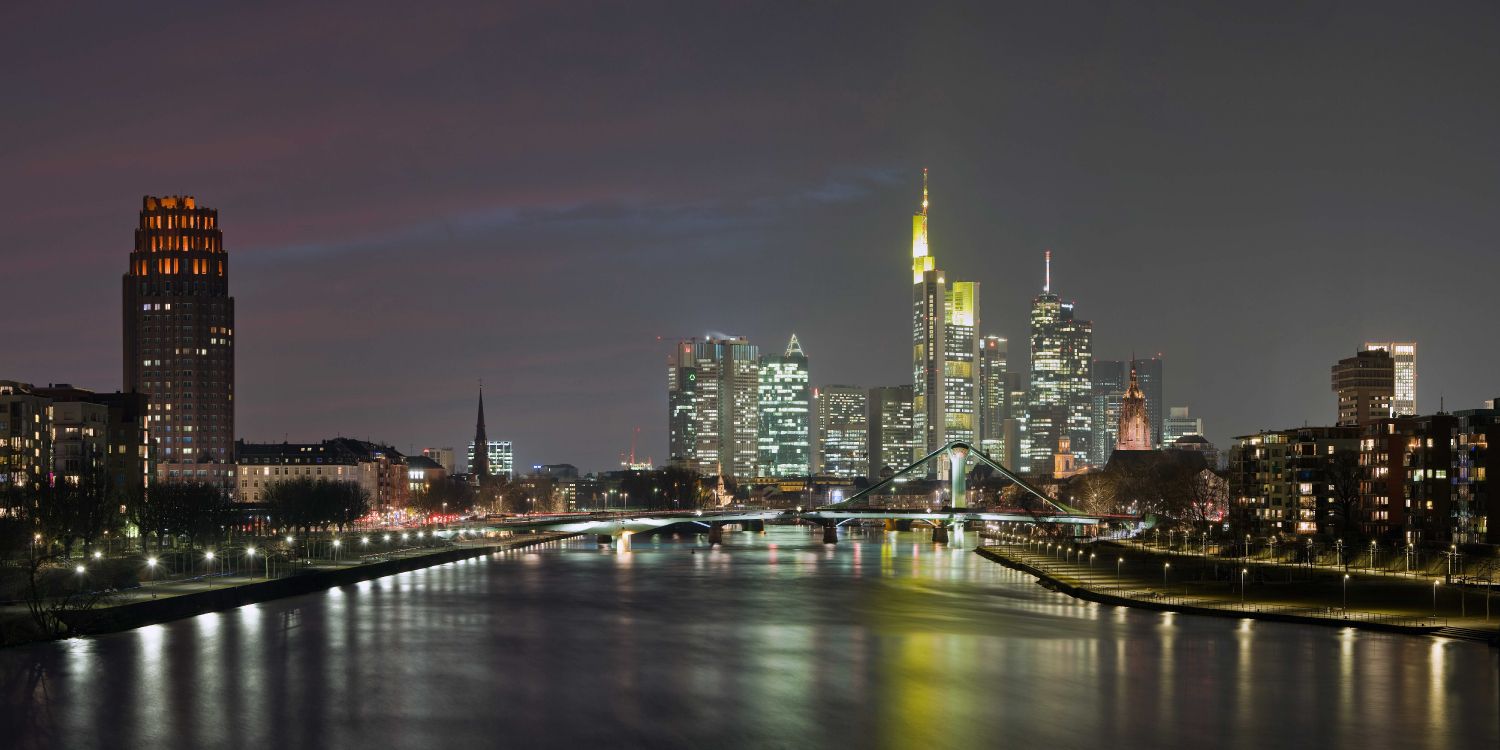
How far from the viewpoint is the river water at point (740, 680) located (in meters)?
41.7

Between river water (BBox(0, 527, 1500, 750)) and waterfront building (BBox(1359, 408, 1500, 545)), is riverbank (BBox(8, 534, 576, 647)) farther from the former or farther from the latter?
waterfront building (BBox(1359, 408, 1500, 545))

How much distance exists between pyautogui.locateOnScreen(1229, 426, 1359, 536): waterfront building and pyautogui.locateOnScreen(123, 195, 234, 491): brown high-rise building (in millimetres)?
110668

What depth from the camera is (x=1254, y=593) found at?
3162 inches

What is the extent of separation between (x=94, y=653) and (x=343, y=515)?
292 ft

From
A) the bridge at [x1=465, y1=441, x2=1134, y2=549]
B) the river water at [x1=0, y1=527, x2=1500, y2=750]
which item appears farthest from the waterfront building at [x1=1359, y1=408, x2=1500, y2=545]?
the river water at [x1=0, y1=527, x2=1500, y2=750]

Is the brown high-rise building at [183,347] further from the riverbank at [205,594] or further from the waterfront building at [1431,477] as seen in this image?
the waterfront building at [1431,477]

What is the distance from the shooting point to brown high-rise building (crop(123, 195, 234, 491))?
6885 inches

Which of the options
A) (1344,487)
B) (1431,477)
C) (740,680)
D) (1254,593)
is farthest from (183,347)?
(740,680)

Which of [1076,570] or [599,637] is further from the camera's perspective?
[1076,570]

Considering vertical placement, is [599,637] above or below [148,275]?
below

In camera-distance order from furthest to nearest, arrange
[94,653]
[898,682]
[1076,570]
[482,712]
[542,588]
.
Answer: [1076,570], [542,588], [94,653], [898,682], [482,712]

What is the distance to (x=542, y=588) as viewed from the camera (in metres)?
94.5

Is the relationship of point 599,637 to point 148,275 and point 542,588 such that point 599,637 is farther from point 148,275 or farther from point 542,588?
point 148,275

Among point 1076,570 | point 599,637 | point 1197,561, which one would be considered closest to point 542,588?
point 599,637
